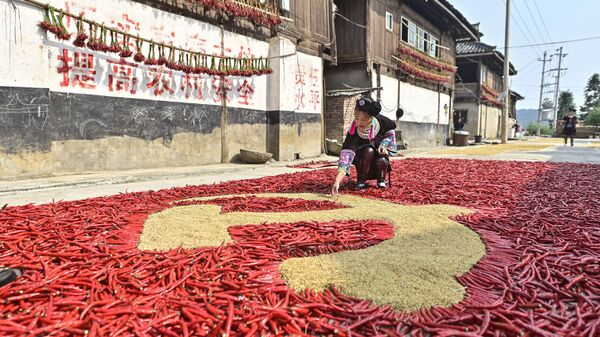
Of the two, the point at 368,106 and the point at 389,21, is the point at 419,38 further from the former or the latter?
the point at 368,106

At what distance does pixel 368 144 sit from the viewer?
17.5 feet

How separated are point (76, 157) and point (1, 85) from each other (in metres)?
1.59

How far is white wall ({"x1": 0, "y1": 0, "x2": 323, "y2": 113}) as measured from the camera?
6.11 metres

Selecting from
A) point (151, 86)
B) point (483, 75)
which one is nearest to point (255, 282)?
point (151, 86)

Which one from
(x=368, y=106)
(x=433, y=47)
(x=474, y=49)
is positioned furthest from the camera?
(x=474, y=49)

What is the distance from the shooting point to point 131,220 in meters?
3.45

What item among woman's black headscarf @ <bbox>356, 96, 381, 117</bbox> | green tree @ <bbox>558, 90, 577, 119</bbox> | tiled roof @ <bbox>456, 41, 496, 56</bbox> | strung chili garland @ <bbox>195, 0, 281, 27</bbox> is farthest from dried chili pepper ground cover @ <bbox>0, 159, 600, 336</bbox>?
green tree @ <bbox>558, 90, 577, 119</bbox>

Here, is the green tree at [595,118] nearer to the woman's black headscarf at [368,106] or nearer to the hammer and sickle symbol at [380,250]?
the woman's black headscarf at [368,106]

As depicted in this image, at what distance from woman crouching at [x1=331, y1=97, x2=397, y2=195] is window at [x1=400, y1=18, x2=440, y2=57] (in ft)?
45.0

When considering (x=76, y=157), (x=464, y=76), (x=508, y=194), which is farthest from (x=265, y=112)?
(x=464, y=76)

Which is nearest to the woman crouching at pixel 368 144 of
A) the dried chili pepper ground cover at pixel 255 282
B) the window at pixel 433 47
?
the dried chili pepper ground cover at pixel 255 282

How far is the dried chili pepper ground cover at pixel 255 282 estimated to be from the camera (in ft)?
5.29

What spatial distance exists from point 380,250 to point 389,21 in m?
15.7

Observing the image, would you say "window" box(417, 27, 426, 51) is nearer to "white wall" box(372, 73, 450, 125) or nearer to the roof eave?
the roof eave
